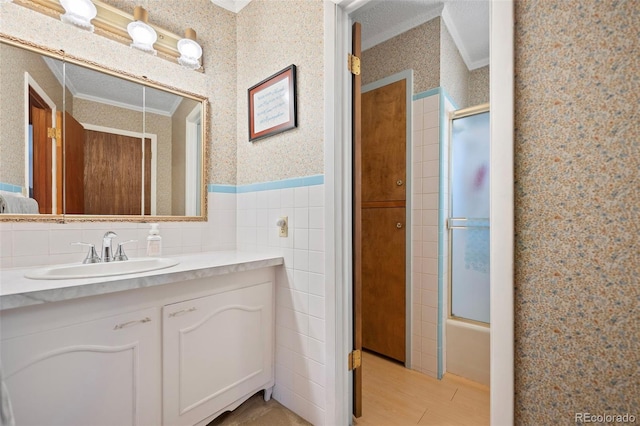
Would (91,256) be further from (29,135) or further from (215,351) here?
(215,351)

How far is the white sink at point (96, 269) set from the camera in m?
1.07

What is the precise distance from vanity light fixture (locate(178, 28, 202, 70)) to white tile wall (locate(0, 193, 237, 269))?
822 millimetres

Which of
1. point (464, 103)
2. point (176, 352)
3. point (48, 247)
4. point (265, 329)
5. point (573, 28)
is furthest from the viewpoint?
point (464, 103)

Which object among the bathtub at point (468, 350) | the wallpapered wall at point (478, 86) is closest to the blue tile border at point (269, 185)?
the bathtub at point (468, 350)

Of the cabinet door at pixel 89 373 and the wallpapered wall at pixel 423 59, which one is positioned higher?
the wallpapered wall at pixel 423 59

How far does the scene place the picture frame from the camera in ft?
5.11

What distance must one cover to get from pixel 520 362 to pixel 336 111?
1.22 metres

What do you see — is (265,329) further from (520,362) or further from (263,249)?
(520,362)

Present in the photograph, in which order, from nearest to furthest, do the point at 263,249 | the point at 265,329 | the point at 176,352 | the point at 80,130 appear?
the point at 176,352 < the point at 80,130 < the point at 265,329 < the point at 263,249

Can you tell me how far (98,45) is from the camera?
1472 millimetres

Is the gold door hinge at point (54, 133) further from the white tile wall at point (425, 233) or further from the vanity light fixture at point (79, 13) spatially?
the white tile wall at point (425, 233)

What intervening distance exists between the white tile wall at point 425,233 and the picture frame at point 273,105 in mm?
994

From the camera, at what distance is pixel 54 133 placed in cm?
133

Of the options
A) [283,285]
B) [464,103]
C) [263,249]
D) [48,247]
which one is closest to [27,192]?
[48,247]
